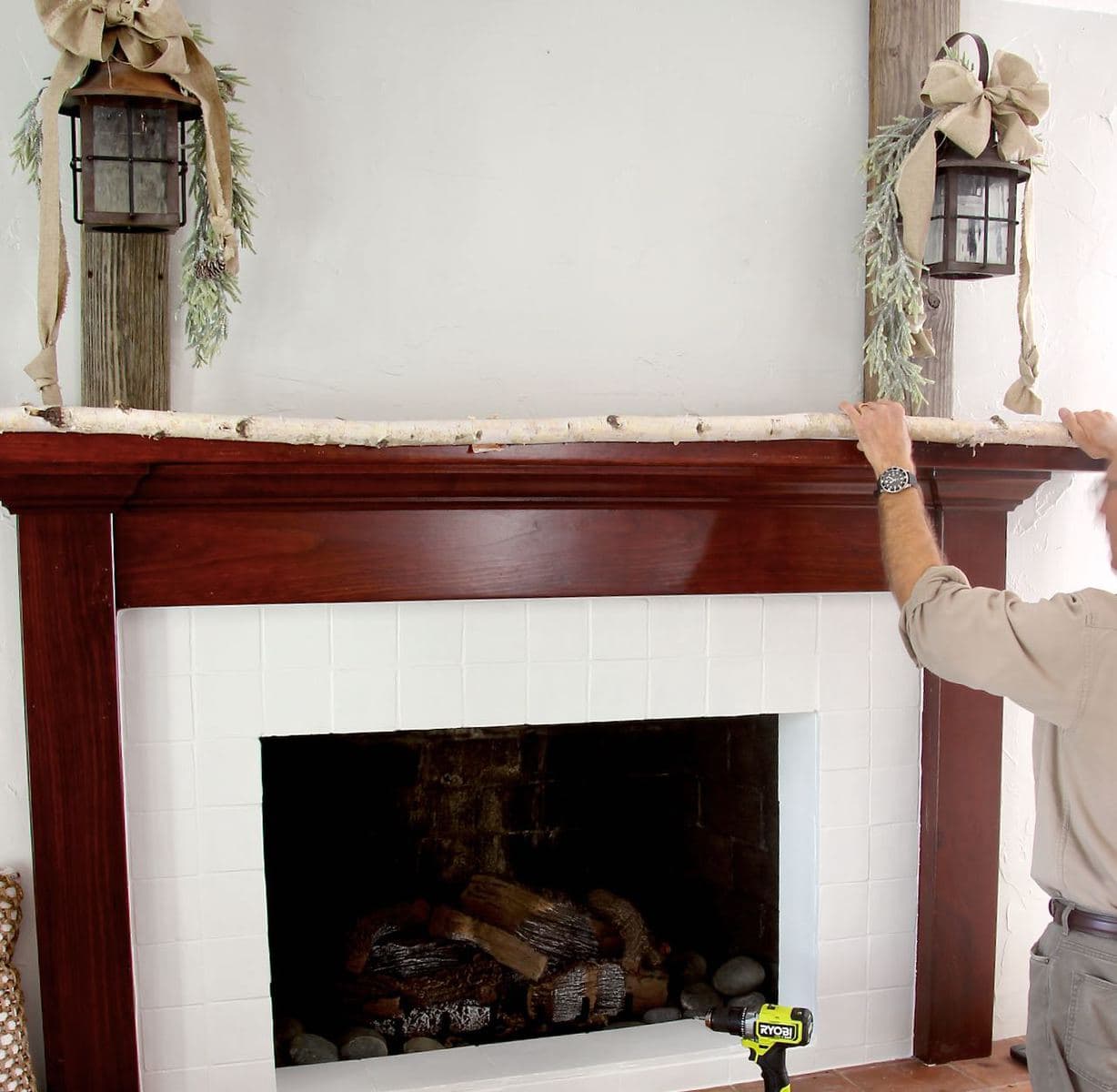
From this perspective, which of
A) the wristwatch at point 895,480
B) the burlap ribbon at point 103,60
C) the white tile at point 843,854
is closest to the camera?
the burlap ribbon at point 103,60

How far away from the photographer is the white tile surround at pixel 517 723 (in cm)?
192

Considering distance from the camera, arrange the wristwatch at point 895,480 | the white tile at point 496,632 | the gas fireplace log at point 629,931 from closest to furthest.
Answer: the wristwatch at point 895,480
the white tile at point 496,632
the gas fireplace log at point 629,931

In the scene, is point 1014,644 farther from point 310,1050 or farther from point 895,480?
point 310,1050

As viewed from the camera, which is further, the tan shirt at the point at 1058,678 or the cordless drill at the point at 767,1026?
the cordless drill at the point at 767,1026

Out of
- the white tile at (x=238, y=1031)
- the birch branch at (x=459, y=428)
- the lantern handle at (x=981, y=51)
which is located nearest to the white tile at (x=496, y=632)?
the birch branch at (x=459, y=428)

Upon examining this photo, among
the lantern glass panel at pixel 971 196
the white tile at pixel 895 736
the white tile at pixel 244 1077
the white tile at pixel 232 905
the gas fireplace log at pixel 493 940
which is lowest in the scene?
the white tile at pixel 244 1077

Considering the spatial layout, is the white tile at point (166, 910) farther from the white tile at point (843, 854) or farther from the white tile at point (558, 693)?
the white tile at point (843, 854)

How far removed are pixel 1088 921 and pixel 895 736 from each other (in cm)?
72

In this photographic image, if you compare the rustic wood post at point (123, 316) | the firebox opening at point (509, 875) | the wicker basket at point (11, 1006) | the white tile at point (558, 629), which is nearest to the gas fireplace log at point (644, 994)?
the firebox opening at point (509, 875)

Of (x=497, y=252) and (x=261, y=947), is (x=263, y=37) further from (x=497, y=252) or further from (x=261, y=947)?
(x=261, y=947)

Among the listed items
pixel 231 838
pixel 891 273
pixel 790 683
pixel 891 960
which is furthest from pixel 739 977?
pixel 891 273

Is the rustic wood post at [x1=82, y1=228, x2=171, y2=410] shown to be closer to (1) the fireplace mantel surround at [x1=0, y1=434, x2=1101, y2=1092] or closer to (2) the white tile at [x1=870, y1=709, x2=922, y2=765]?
(1) the fireplace mantel surround at [x1=0, y1=434, x2=1101, y2=1092]

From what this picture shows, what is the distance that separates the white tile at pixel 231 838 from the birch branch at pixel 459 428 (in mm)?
654

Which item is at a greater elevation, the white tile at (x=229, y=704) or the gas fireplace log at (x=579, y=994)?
the white tile at (x=229, y=704)
